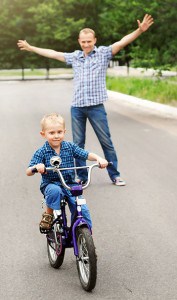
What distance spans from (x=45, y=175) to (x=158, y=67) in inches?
613

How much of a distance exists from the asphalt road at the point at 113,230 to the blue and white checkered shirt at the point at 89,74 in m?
1.19

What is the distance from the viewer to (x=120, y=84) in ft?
103

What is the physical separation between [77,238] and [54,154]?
29.0 inches

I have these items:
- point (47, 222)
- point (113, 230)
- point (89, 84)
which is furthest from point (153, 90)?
point (47, 222)

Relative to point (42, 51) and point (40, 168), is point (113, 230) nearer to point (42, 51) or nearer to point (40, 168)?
point (40, 168)

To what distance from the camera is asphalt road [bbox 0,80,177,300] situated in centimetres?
513

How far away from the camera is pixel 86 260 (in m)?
5.02

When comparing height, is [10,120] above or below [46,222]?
below

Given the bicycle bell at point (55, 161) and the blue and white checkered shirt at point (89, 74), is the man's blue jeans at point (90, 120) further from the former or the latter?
the bicycle bell at point (55, 161)

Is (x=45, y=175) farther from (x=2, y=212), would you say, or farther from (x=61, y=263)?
(x=2, y=212)

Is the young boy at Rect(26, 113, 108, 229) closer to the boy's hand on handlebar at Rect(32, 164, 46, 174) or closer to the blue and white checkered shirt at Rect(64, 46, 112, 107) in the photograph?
the boy's hand on handlebar at Rect(32, 164, 46, 174)

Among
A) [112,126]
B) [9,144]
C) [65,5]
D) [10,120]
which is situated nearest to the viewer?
[9,144]

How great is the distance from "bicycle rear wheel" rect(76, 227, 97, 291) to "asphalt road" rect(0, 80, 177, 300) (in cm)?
9

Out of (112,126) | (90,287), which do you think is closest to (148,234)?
(90,287)
